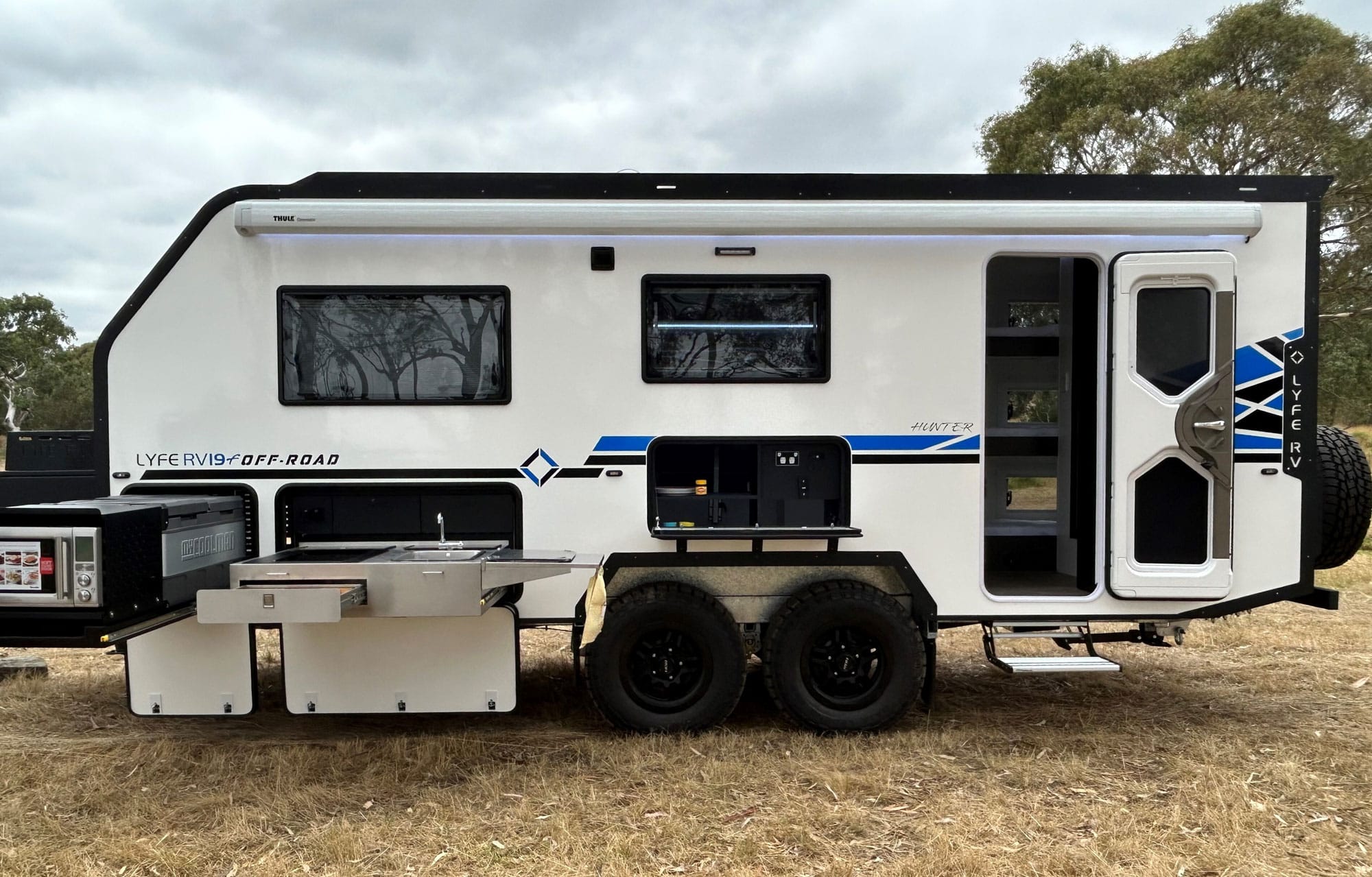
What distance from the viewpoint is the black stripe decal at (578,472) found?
3900 mm

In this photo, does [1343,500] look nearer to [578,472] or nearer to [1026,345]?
[1026,345]

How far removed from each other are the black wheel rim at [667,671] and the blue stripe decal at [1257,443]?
2.83 meters

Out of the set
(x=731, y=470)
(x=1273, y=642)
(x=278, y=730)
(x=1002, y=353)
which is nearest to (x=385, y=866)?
(x=278, y=730)

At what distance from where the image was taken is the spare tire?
400 cm

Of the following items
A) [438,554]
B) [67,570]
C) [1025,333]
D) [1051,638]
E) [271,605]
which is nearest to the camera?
[67,570]

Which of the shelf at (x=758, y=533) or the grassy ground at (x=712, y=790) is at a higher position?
the shelf at (x=758, y=533)

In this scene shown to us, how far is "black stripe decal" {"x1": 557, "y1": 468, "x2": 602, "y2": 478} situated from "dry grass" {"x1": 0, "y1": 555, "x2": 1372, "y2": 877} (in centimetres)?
129

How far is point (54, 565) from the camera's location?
302cm

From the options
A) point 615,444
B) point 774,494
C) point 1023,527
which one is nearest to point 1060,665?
point 1023,527

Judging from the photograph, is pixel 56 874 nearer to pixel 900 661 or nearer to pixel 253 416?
pixel 253 416

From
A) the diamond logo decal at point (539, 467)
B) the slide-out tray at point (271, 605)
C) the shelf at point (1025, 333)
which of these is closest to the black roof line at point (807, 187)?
the shelf at point (1025, 333)

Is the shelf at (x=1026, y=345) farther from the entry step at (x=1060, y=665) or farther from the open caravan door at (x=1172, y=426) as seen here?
the entry step at (x=1060, y=665)

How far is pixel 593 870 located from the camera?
2836 millimetres

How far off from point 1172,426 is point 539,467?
10.2 feet
